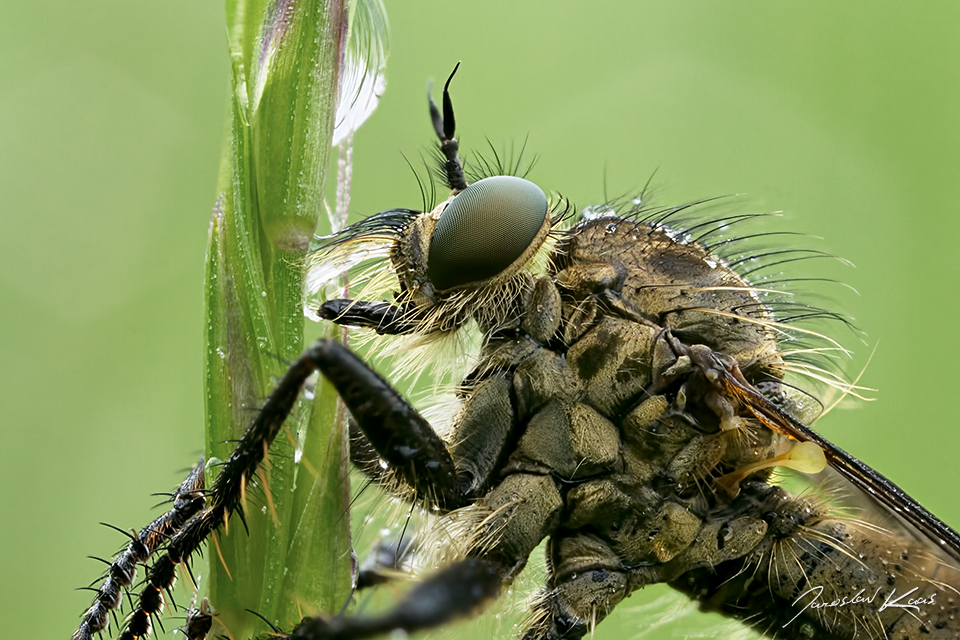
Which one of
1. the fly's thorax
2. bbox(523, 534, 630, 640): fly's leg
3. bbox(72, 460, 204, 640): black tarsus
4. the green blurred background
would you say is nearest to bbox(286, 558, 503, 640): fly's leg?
bbox(72, 460, 204, 640): black tarsus

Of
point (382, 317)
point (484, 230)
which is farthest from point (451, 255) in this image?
point (382, 317)

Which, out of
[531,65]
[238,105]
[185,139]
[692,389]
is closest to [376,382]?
[238,105]

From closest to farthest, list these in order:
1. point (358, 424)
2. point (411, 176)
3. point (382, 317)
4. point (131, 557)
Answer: point (358, 424) → point (131, 557) → point (382, 317) → point (411, 176)

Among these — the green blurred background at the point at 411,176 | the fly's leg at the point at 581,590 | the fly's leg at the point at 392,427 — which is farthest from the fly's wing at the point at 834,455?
the green blurred background at the point at 411,176

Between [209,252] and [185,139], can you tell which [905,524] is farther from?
[185,139]

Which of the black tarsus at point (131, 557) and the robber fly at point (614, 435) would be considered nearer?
the black tarsus at point (131, 557)

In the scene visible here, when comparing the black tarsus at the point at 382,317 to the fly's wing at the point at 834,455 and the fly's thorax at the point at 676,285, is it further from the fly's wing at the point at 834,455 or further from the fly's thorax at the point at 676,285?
the fly's wing at the point at 834,455
